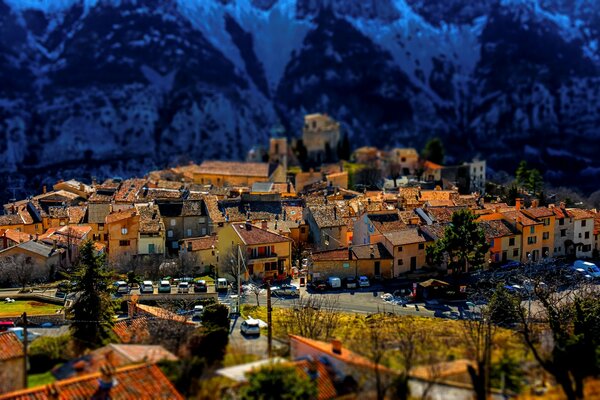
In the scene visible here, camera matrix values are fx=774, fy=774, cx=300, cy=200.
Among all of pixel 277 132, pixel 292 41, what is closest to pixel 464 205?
pixel 277 132

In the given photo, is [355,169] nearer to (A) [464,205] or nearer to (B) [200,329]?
(A) [464,205]

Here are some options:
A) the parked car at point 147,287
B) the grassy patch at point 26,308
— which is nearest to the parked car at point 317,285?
the parked car at point 147,287

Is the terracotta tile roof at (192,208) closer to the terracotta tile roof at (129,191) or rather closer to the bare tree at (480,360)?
the terracotta tile roof at (129,191)

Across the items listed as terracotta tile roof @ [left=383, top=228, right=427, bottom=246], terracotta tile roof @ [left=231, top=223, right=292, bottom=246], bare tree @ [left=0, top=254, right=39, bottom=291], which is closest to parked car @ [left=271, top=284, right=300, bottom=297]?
terracotta tile roof @ [left=231, top=223, right=292, bottom=246]

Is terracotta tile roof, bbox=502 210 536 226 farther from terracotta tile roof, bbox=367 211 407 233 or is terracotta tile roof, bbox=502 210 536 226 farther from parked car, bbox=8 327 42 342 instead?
parked car, bbox=8 327 42 342

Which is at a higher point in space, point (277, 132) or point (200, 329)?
point (277, 132)

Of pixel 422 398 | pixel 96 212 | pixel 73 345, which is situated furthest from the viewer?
pixel 96 212
